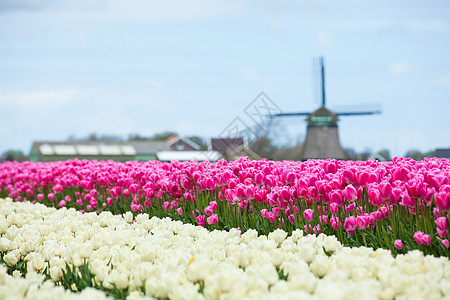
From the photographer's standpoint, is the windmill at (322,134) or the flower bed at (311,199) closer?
the flower bed at (311,199)

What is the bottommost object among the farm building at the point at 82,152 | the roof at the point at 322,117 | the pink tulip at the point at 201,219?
the farm building at the point at 82,152

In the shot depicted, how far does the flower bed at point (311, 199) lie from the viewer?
13.3 feet

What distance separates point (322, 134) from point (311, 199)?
2061 cm

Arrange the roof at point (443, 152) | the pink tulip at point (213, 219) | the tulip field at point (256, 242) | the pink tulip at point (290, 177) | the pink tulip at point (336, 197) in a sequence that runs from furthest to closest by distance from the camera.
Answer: the roof at point (443, 152) < the pink tulip at point (213, 219) < the pink tulip at point (290, 177) < the pink tulip at point (336, 197) < the tulip field at point (256, 242)

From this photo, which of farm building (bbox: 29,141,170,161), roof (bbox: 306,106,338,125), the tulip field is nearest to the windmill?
roof (bbox: 306,106,338,125)

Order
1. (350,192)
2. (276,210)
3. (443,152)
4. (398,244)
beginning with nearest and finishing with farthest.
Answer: (398,244) < (350,192) < (276,210) < (443,152)

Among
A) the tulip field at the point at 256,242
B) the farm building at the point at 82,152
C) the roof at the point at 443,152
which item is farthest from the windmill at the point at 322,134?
the tulip field at the point at 256,242

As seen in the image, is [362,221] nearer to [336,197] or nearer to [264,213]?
[336,197]

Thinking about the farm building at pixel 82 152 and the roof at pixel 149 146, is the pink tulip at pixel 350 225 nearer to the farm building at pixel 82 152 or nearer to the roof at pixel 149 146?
the farm building at pixel 82 152

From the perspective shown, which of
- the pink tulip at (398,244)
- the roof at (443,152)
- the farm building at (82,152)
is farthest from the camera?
the farm building at (82,152)

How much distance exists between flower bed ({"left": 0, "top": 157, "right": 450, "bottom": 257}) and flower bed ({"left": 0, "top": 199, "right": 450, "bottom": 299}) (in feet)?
2.21

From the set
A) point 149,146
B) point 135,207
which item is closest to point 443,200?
point 135,207

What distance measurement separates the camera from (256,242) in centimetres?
364

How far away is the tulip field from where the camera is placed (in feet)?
9.05
